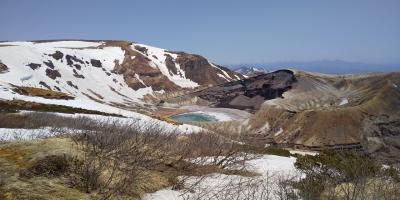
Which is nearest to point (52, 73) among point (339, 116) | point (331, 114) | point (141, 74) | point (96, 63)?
point (96, 63)

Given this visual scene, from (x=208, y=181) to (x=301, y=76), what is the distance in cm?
6501

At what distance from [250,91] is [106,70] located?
52812mm

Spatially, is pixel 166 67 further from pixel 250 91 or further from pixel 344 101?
pixel 344 101

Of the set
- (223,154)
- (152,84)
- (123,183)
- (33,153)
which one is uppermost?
(33,153)

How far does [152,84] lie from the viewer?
135 meters

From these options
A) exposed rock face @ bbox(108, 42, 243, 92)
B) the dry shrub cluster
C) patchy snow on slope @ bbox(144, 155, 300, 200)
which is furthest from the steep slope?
exposed rock face @ bbox(108, 42, 243, 92)

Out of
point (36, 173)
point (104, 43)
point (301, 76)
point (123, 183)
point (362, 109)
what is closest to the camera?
point (36, 173)

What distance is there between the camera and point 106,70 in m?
131

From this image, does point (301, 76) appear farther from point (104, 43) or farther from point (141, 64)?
point (104, 43)

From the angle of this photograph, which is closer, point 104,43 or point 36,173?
point 36,173

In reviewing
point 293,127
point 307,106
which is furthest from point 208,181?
point 307,106

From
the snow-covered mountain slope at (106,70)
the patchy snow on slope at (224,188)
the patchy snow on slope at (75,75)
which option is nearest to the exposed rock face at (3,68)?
the snow-covered mountain slope at (106,70)

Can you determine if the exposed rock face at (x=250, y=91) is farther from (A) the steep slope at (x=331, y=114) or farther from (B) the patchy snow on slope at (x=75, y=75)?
(B) the patchy snow on slope at (x=75, y=75)

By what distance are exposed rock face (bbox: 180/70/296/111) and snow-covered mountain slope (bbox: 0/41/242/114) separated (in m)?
18.2
